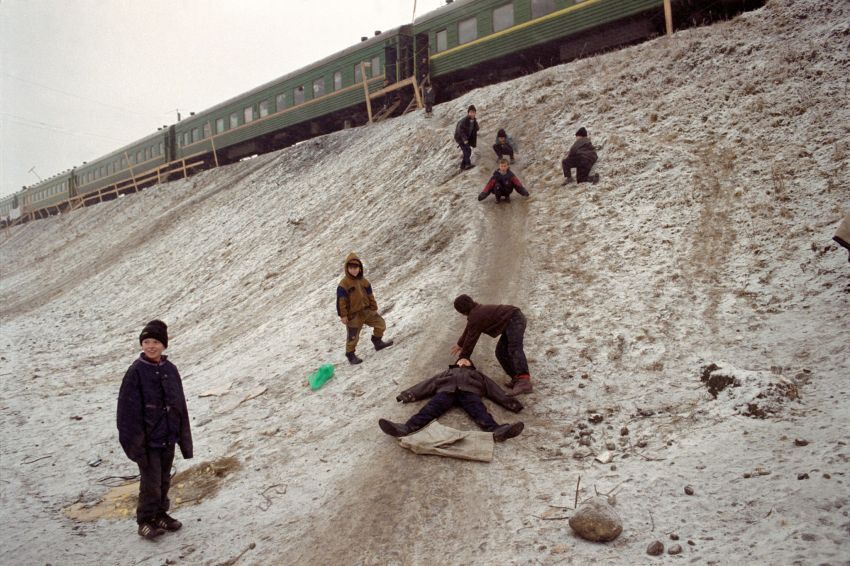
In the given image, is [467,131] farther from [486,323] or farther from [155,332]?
[155,332]

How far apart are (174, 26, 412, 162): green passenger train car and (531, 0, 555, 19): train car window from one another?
5856 mm

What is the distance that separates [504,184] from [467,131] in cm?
260

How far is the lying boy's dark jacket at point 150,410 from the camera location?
418cm

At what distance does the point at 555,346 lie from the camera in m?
6.49

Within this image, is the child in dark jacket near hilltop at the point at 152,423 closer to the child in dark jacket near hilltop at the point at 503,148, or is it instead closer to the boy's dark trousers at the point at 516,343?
the boy's dark trousers at the point at 516,343

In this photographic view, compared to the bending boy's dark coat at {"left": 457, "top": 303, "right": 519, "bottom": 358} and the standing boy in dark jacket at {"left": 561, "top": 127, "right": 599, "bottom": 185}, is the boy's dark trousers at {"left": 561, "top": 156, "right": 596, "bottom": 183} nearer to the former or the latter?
the standing boy in dark jacket at {"left": 561, "top": 127, "right": 599, "bottom": 185}

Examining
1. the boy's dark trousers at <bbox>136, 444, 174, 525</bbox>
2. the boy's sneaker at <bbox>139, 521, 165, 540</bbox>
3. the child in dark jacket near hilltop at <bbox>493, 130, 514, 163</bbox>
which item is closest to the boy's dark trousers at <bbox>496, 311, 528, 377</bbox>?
the boy's dark trousers at <bbox>136, 444, 174, 525</bbox>

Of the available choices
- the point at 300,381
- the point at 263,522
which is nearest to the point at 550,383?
the point at 263,522

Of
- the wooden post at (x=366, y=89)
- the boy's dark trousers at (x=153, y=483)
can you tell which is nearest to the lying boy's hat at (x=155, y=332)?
the boy's dark trousers at (x=153, y=483)

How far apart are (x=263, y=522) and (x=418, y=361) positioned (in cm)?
284

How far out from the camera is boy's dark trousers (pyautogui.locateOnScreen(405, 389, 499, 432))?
5.06 meters

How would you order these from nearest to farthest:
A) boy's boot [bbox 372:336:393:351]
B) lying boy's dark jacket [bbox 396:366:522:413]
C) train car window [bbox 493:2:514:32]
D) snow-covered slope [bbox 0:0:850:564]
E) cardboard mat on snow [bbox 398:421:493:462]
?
snow-covered slope [bbox 0:0:850:564], cardboard mat on snow [bbox 398:421:493:462], lying boy's dark jacket [bbox 396:366:522:413], boy's boot [bbox 372:336:393:351], train car window [bbox 493:2:514:32]

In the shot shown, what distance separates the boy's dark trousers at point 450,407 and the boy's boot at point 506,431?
0.13 m

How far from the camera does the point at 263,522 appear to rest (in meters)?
4.47
